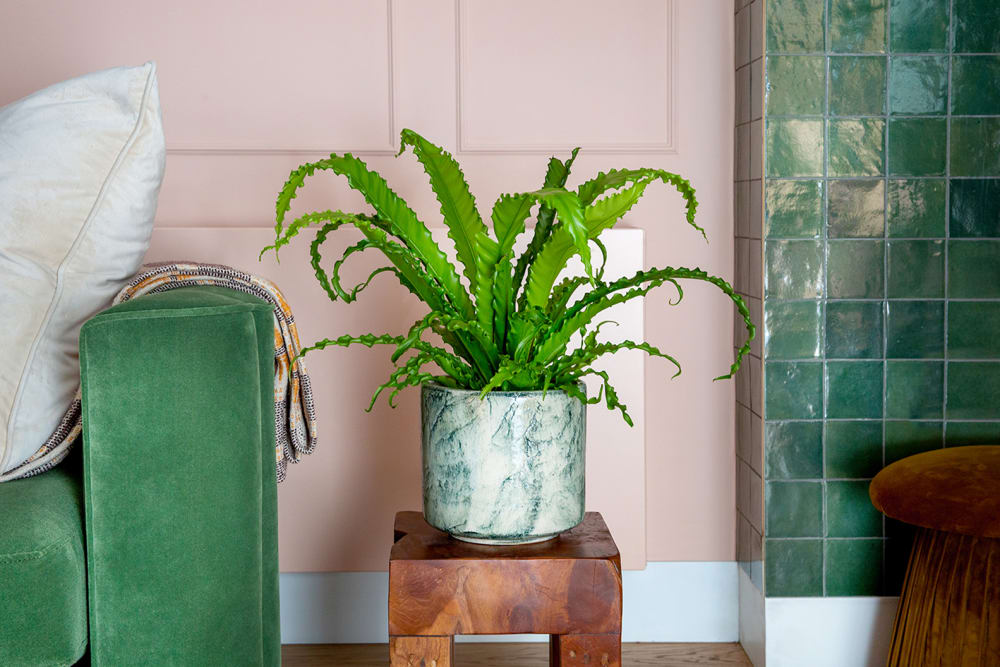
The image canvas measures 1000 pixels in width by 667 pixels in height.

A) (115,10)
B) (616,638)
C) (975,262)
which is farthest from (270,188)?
(975,262)

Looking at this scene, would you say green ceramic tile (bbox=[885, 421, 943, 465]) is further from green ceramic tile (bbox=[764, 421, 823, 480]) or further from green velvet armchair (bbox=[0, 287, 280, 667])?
green velvet armchair (bbox=[0, 287, 280, 667])

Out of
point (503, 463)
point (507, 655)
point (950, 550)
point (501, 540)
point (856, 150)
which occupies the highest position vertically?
point (856, 150)

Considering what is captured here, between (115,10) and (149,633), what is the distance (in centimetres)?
139

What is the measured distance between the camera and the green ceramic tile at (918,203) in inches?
72.7

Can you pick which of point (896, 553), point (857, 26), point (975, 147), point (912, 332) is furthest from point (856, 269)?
point (896, 553)

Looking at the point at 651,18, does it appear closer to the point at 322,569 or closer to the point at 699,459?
the point at 699,459

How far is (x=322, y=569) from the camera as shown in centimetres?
207

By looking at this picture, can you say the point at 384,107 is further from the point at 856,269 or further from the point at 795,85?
the point at 856,269

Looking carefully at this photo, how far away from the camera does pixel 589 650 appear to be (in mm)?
1297

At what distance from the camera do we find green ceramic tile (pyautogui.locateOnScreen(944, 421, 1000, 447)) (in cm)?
187

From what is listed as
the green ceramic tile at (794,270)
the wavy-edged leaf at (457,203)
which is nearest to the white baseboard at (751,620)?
the green ceramic tile at (794,270)

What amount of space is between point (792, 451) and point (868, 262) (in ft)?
1.30

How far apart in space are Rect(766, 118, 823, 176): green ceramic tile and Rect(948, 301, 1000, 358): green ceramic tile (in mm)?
384

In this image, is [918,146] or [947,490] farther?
[918,146]
